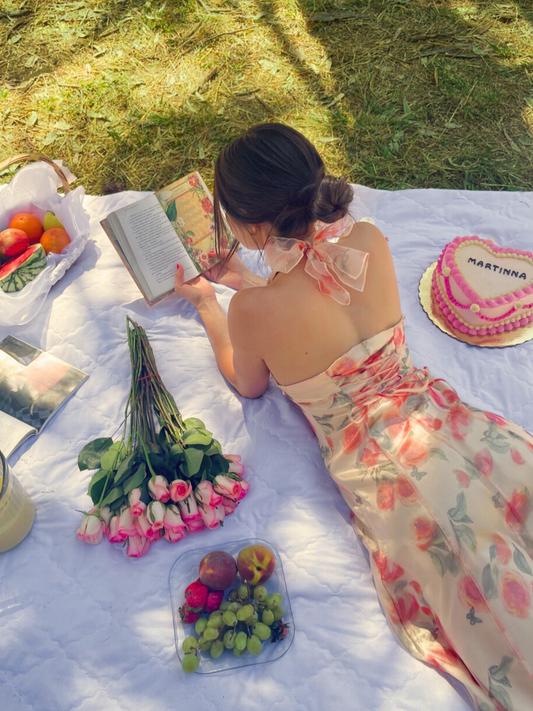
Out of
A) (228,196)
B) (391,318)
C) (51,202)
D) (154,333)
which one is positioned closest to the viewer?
(228,196)

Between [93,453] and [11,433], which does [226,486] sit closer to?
[93,453]

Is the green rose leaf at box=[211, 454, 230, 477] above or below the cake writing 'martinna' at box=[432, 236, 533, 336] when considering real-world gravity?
above

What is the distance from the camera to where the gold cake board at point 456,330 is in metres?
1.98

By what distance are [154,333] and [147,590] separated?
96cm

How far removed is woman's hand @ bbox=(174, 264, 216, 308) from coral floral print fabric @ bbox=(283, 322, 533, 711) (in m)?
0.68

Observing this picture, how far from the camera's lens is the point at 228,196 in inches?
→ 52.9

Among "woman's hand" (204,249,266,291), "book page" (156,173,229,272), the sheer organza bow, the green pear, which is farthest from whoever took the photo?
the green pear

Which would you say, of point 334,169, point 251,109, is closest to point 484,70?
point 334,169

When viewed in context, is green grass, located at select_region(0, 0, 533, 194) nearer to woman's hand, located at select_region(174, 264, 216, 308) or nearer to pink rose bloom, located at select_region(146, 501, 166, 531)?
woman's hand, located at select_region(174, 264, 216, 308)

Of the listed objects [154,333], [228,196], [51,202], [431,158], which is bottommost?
[431,158]

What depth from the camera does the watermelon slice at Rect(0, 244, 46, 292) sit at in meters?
2.12

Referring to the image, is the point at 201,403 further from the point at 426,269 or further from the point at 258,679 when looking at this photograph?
the point at 426,269

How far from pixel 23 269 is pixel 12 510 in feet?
3.36

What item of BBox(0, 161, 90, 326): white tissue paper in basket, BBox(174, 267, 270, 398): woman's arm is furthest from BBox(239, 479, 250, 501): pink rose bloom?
BBox(0, 161, 90, 326): white tissue paper in basket
